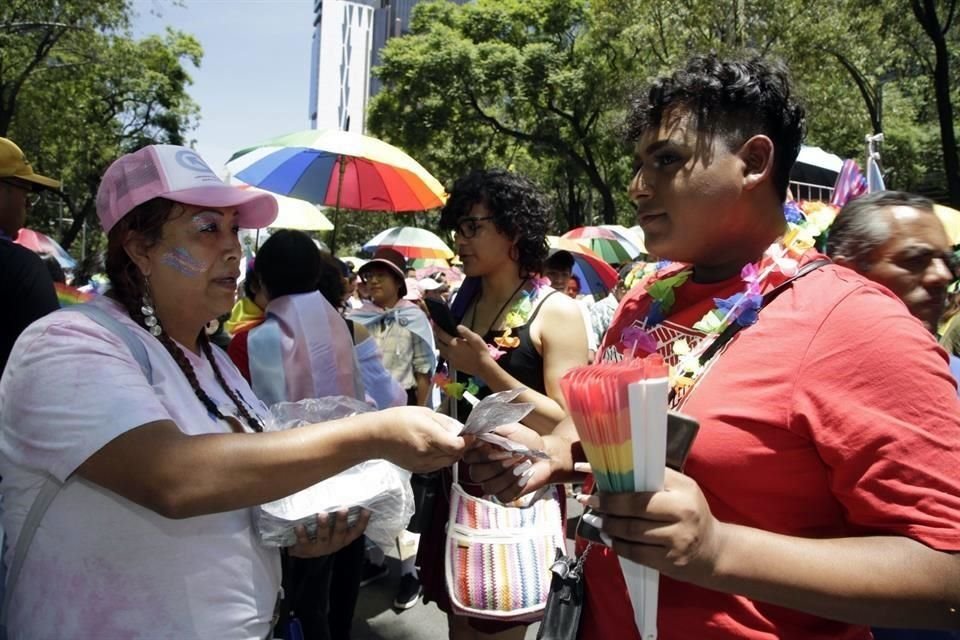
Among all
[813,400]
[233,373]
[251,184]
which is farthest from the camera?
[251,184]

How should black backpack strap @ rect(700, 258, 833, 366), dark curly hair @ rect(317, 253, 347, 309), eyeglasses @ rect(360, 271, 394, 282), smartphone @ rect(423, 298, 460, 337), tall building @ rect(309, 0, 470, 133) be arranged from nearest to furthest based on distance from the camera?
black backpack strap @ rect(700, 258, 833, 366), smartphone @ rect(423, 298, 460, 337), dark curly hair @ rect(317, 253, 347, 309), eyeglasses @ rect(360, 271, 394, 282), tall building @ rect(309, 0, 470, 133)

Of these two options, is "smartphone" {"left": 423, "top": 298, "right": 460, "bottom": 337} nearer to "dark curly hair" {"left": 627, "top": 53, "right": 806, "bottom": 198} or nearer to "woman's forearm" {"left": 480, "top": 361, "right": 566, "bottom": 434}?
"woman's forearm" {"left": 480, "top": 361, "right": 566, "bottom": 434}

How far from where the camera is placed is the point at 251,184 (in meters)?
5.46

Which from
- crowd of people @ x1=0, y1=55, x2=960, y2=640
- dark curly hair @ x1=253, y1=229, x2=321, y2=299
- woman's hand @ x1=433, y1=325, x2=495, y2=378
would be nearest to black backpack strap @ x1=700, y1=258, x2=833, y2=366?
crowd of people @ x1=0, y1=55, x2=960, y2=640

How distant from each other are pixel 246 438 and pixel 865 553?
1.12 m

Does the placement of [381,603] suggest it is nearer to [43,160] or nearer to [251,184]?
[251,184]

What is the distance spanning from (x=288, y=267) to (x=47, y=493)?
1.91m

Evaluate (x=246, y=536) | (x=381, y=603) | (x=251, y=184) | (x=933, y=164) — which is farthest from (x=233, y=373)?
(x=933, y=164)

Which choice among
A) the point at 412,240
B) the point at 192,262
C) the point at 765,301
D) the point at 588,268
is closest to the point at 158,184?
the point at 192,262

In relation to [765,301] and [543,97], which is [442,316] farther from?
[543,97]

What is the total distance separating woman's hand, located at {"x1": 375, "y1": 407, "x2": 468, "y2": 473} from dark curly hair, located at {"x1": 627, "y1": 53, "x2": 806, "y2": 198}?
0.78m

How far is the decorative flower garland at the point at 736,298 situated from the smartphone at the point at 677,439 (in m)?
0.31

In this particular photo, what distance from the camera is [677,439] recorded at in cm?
110

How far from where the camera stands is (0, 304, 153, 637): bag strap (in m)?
1.56
